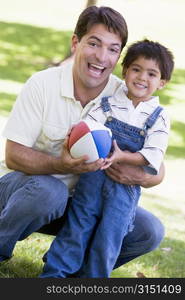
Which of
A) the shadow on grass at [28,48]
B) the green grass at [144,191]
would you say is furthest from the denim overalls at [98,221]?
the shadow on grass at [28,48]

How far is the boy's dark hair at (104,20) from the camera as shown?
4.21 metres

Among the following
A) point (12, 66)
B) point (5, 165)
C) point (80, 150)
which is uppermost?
point (80, 150)

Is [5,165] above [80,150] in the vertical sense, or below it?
below

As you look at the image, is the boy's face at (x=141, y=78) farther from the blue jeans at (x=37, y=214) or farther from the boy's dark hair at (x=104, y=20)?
the blue jeans at (x=37, y=214)

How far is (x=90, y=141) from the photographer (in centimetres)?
387

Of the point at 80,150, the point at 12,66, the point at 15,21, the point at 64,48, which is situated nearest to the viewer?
the point at 80,150

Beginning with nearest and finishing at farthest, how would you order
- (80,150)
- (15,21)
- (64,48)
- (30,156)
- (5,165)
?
(80,150) < (30,156) < (5,165) < (64,48) < (15,21)

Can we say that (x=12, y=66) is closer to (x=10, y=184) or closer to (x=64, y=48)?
(x=64, y=48)

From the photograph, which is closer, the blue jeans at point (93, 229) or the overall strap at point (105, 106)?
the blue jeans at point (93, 229)

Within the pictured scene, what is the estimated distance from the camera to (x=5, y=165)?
4.43 meters

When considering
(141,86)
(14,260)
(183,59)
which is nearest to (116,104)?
(141,86)

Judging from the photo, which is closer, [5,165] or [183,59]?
[5,165]

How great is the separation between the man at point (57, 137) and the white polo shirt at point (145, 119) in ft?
0.30

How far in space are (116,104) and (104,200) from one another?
1.91ft
